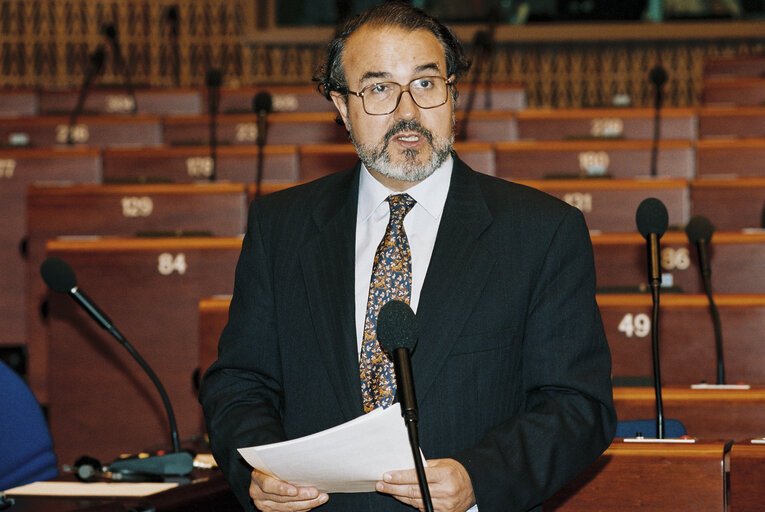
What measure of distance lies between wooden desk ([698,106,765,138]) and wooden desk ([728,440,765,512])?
Result: 442cm

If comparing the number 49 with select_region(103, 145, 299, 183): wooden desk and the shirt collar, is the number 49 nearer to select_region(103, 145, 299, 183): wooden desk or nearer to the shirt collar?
the shirt collar

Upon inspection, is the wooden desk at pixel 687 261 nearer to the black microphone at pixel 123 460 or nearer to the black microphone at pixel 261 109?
the black microphone at pixel 261 109

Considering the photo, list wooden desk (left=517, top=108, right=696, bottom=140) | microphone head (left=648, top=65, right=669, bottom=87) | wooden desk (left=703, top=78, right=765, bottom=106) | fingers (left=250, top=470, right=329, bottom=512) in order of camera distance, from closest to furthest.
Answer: fingers (left=250, top=470, right=329, bottom=512)
microphone head (left=648, top=65, right=669, bottom=87)
wooden desk (left=517, top=108, right=696, bottom=140)
wooden desk (left=703, top=78, right=765, bottom=106)

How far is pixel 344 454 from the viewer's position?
1.42 m

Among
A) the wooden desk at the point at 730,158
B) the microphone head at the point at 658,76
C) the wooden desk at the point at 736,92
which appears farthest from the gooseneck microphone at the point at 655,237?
the wooden desk at the point at 736,92

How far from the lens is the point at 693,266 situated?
3516 mm

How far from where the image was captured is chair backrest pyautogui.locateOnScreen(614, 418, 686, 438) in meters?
2.13

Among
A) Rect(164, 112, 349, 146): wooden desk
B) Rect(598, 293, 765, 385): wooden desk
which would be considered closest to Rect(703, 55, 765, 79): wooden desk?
Rect(164, 112, 349, 146): wooden desk

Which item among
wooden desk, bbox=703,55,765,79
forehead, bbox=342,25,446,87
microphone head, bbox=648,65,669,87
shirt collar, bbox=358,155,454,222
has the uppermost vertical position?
wooden desk, bbox=703,55,765,79

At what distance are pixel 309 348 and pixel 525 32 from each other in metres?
6.63

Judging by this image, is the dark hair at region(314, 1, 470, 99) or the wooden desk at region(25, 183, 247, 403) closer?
the dark hair at region(314, 1, 470, 99)

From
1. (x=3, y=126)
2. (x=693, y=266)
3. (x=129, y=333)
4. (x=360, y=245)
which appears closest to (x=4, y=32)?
(x=3, y=126)

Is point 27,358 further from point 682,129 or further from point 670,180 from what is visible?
point 682,129

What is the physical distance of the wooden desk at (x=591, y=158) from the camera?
5.02m
